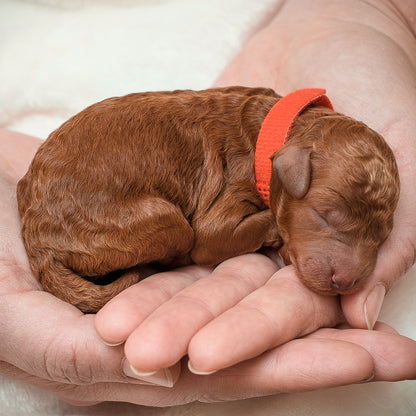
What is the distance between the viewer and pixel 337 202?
2.71 meters

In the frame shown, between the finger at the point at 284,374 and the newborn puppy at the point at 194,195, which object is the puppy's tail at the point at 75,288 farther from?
the finger at the point at 284,374

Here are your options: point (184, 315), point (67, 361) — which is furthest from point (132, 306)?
point (67, 361)

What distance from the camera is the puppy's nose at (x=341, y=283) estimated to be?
264cm

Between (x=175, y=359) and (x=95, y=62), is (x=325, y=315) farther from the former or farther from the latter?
(x=95, y=62)

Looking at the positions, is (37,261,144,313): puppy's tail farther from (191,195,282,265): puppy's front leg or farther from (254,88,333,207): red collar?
(254,88,333,207): red collar

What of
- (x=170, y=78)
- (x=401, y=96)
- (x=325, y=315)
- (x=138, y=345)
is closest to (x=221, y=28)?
(x=170, y=78)

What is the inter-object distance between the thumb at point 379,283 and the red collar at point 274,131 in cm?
71

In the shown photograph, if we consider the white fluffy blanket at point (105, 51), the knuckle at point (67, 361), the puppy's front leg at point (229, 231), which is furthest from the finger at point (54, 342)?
the white fluffy blanket at point (105, 51)

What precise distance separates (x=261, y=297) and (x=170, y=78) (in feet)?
9.91

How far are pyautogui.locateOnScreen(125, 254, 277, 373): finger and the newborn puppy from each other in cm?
26

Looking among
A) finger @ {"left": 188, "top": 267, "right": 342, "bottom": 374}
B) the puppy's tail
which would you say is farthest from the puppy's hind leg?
finger @ {"left": 188, "top": 267, "right": 342, "bottom": 374}

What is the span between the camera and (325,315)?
269cm

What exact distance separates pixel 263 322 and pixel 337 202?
→ 2.44 feet

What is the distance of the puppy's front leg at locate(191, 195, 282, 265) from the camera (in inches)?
121
